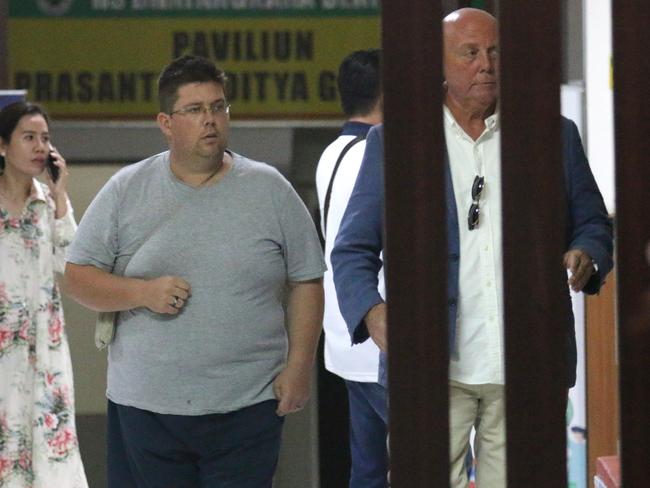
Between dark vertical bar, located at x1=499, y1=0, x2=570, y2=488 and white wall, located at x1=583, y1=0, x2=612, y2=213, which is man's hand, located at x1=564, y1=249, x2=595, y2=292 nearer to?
dark vertical bar, located at x1=499, y1=0, x2=570, y2=488

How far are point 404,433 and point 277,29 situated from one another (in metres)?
5.00

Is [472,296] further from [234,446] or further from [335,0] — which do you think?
[335,0]

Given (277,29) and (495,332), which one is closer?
(495,332)

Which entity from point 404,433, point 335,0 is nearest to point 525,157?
point 404,433

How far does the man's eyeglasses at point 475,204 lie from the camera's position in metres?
3.01

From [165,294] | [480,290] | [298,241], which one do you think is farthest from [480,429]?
[165,294]

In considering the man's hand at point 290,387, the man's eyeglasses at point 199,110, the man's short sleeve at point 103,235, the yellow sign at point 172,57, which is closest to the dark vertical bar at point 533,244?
the man's hand at point 290,387

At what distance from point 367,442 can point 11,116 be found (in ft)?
6.67

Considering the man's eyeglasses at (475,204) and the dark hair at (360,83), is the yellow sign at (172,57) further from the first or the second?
the man's eyeglasses at (475,204)

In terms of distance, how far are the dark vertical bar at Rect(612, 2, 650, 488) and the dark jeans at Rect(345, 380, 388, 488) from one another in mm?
2064

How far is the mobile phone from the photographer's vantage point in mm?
5496

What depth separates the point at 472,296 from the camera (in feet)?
9.95

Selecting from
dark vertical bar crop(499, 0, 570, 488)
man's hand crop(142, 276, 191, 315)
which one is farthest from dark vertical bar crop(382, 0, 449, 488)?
man's hand crop(142, 276, 191, 315)

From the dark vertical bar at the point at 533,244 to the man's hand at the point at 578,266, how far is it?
751 mm
